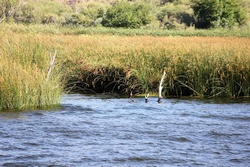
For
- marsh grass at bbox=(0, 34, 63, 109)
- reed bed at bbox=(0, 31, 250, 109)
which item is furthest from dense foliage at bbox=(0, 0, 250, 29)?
marsh grass at bbox=(0, 34, 63, 109)

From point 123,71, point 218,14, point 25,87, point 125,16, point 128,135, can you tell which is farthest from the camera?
point 218,14

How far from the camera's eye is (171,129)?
9820 millimetres

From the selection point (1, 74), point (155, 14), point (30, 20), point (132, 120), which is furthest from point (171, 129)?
point (155, 14)

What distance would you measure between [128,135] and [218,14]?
151ft

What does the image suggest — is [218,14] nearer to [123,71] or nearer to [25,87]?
[123,71]

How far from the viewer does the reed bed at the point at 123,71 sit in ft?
35.7

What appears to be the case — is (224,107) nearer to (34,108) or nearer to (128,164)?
(34,108)

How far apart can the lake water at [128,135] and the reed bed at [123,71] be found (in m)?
0.61

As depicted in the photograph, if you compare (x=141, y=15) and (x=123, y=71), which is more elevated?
(x=141, y=15)

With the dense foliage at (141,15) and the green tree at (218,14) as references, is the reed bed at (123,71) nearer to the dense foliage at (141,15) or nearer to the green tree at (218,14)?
the dense foliage at (141,15)

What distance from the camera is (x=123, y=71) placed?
14531 mm

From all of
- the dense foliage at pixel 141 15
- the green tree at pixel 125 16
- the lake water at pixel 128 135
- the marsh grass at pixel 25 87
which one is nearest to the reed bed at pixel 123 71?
the marsh grass at pixel 25 87

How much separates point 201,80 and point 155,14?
174 feet

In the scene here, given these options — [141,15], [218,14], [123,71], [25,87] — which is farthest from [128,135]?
[218,14]
